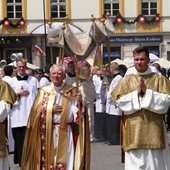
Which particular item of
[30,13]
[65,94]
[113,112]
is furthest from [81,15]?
[65,94]

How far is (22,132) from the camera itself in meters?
11.2

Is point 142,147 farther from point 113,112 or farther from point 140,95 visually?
point 113,112

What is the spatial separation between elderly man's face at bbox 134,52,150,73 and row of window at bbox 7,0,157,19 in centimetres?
3224

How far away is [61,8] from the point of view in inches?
1577

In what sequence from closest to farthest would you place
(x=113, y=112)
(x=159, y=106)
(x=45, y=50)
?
(x=159, y=106)
(x=113, y=112)
(x=45, y=50)

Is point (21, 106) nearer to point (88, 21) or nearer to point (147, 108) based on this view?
point (147, 108)

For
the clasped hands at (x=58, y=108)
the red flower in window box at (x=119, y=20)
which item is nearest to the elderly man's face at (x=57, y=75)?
the clasped hands at (x=58, y=108)

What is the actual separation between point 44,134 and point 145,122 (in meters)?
1.35

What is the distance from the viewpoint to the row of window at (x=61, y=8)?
39.9 meters

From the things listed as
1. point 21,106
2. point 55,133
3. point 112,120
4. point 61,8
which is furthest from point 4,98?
point 61,8

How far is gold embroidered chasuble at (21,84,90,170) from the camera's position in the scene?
826cm

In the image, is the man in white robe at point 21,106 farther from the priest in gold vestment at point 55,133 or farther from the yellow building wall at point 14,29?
the yellow building wall at point 14,29

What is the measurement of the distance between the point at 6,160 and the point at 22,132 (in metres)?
3.24

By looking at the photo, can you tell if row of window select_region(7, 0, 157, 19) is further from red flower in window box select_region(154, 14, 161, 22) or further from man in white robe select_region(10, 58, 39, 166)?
man in white robe select_region(10, 58, 39, 166)
